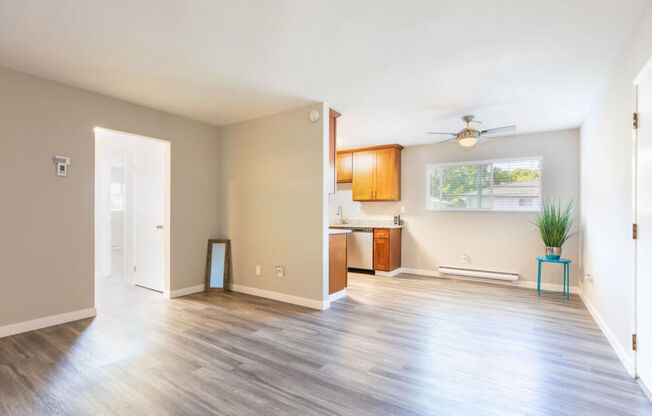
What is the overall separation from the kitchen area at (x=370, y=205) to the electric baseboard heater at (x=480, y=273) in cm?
89

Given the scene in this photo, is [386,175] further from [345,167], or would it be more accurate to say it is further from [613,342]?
[613,342]

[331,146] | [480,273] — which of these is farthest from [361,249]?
[331,146]

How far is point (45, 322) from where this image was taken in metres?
3.08

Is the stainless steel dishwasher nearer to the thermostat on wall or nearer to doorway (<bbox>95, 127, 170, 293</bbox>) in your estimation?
doorway (<bbox>95, 127, 170, 293</bbox>)

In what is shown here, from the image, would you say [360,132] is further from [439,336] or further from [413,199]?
[439,336]

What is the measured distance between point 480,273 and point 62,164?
579cm

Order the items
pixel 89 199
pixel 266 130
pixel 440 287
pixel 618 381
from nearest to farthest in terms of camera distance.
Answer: pixel 618 381, pixel 89 199, pixel 266 130, pixel 440 287

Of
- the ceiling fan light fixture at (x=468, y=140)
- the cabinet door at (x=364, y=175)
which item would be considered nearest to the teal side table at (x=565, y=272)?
the ceiling fan light fixture at (x=468, y=140)

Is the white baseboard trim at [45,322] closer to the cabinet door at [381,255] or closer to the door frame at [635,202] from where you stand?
the cabinet door at [381,255]

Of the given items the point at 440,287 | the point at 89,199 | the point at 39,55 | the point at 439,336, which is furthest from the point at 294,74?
the point at 440,287

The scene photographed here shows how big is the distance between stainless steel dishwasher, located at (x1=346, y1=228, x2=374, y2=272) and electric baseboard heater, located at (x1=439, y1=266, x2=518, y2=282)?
127 cm

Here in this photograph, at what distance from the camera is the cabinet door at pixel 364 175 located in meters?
6.22

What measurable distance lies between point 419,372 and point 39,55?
3864 millimetres

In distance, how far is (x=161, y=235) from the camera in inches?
177
